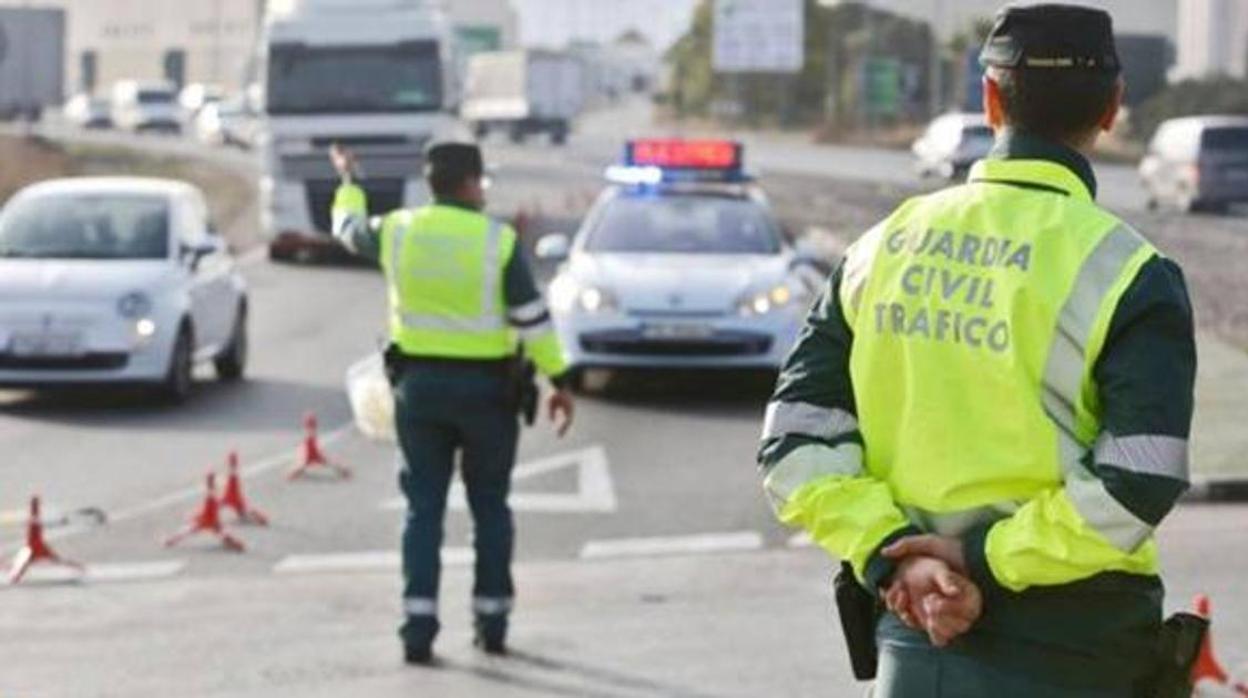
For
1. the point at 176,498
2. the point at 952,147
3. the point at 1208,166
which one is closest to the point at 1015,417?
the point at 176,498

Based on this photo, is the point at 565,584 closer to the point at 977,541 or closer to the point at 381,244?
the point at 381,244

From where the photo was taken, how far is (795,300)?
1964cm

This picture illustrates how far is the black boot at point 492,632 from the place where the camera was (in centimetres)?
1023

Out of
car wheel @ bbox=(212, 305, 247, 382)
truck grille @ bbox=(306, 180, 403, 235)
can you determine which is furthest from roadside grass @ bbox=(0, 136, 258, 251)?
car wheel @ bbox=(212, 305, 247, 382)

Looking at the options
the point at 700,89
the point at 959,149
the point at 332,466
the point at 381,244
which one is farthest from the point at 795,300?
the point at 700,89

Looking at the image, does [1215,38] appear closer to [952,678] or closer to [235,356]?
[235,356]

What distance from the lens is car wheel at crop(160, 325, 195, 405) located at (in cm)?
1930

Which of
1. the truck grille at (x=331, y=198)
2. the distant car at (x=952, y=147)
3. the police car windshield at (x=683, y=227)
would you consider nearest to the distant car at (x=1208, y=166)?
the distant car at (x=952, y=147)

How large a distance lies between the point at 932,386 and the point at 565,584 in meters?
7.81

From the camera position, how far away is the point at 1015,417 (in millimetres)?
4332

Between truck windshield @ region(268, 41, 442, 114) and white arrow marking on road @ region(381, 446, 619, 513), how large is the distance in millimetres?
16743

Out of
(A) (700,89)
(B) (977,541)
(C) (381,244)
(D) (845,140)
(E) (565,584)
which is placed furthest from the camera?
(A) (700,89)

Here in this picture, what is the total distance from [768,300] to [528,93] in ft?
245

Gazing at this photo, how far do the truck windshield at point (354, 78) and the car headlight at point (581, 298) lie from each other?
523 inches
